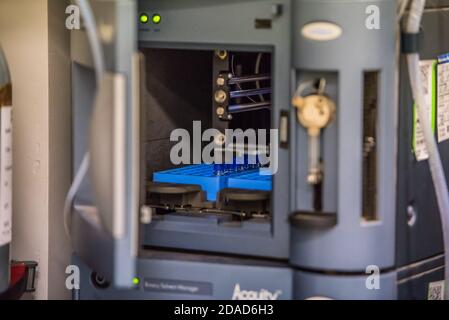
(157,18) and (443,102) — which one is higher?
(157,18)

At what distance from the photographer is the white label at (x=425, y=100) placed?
1.40 metres

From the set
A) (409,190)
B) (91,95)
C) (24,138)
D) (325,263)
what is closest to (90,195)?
(91,95)

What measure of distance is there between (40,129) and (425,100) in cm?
67

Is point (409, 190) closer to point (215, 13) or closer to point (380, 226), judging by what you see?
point (380, 226)

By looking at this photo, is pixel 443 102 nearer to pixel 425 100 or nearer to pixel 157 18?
pixel 425 100

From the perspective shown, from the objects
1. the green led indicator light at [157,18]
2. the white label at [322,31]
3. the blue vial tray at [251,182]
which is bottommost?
the blue vial tray at [251,182]

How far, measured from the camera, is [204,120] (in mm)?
1682

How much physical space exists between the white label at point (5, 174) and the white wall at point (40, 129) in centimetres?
18

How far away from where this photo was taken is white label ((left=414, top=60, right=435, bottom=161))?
55.1 inches

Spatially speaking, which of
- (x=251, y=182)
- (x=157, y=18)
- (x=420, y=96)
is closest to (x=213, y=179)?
(x=251, y=182)

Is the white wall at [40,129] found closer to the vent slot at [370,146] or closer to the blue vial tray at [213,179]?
the blue vial tray at [213,179]

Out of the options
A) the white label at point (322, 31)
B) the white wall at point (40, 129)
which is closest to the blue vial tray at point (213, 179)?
the white wall at point (40, 129)

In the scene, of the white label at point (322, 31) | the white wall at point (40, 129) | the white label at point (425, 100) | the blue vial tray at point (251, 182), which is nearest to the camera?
the white label at point (322, 31)

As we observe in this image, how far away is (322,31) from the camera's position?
127 cm
